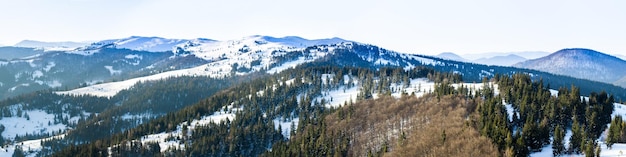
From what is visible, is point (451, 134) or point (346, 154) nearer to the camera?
point (451, 134)

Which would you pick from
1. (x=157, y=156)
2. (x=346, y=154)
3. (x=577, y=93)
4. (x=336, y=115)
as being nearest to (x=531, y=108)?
(x=577, y=93)

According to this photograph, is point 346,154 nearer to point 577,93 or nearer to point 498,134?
point 498,134

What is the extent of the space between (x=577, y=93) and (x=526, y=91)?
15686 millimetres

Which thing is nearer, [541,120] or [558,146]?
[558,146]

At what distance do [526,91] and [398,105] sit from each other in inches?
1922

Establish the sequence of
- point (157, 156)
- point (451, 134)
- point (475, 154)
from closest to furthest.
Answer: point (475, 154)
point (451, 134)
point (157, 156)

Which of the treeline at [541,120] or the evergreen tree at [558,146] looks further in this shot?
the treeline at [541,120]

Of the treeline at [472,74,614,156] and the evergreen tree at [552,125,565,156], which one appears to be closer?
the evergreen tree at [552,125,565,156]

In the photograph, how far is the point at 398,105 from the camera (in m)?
181

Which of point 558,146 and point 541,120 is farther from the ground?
point 541,120

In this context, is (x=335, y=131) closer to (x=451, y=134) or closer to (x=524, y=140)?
(x=451, y=134)

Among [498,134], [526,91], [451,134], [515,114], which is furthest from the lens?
[526,91]

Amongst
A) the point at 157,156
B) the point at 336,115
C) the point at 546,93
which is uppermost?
the point at 546,93

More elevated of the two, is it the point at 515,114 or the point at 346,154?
the point at 515,114
